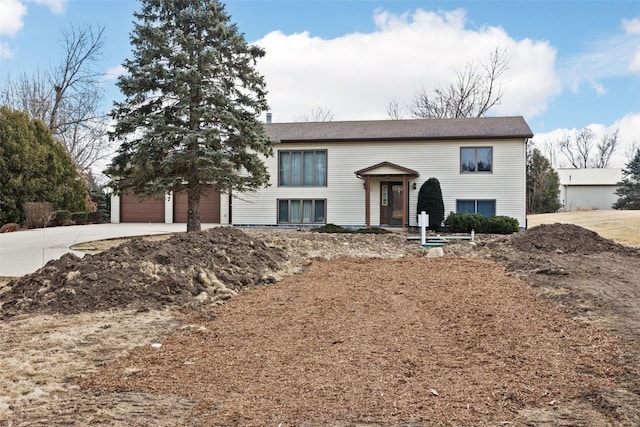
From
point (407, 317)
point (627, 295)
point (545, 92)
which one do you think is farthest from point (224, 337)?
point (545, 92)

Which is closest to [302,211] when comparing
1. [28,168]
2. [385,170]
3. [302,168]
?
[302,168]

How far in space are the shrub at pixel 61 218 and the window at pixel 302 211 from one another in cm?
1043

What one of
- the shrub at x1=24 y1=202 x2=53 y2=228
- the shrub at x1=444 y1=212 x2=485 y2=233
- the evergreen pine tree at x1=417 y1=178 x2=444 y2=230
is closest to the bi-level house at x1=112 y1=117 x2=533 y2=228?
the evergreen pine tree at x1=417 y1=178 x2=444 y2=230

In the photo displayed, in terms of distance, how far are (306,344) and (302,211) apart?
1731 centimetres

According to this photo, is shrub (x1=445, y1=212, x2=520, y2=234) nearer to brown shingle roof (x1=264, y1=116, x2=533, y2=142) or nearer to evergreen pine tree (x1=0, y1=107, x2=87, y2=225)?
brown shingle roof (x1=264, y1=116, x2=533, y2=142)

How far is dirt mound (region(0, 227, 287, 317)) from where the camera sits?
6.48 m

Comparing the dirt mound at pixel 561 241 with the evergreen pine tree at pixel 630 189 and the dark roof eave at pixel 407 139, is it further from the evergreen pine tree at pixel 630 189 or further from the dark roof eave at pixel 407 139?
the evergreen pine tree at pixel 630 189

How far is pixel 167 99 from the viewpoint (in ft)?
48.8

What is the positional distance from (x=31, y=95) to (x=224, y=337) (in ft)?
98.7

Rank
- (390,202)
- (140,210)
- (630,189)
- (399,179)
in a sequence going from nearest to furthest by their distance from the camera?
(399,179), (390,202), (140,210), (630,189)

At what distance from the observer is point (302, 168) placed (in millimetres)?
22125

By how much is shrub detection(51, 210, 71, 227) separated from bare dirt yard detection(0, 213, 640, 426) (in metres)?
16.5

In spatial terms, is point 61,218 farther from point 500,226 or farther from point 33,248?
point 500,226

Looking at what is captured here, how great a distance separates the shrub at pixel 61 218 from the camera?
2315 centimetres
